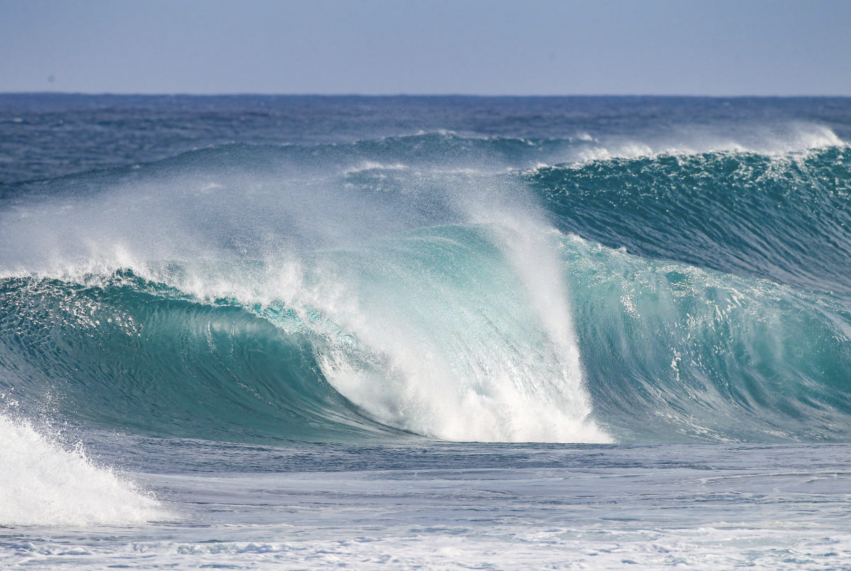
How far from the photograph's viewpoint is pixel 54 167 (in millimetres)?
29109

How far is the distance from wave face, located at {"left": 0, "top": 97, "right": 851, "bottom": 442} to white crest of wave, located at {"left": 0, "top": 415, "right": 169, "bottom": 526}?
7.55 ft

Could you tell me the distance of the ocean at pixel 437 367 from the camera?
474 cm

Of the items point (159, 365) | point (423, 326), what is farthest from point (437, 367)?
point (159, 365)

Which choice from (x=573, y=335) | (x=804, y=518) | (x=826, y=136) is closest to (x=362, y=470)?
(x=804, y=518)

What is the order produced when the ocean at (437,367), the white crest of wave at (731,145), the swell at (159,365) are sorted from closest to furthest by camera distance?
the ocean at (437,367)
the swell at (159,365)
the white crest of wave at (731,145)

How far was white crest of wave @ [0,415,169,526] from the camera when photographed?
4.75 m

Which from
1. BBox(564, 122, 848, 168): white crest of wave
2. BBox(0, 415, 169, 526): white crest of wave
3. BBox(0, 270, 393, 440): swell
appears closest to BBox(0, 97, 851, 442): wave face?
BBox(0, 270, 393, 440): swell

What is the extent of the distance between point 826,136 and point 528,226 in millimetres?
10512

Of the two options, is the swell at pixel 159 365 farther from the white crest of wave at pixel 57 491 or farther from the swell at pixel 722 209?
the swell at pixel 722 209

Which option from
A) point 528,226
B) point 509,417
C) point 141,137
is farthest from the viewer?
point 141,137

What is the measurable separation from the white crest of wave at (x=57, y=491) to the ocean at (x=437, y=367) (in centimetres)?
2

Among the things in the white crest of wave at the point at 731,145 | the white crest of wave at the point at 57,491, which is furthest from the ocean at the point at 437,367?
the white crest of wave at the point at 731,145

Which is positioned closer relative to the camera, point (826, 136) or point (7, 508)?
point (7, 508)

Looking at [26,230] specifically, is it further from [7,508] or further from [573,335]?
[7,508]
